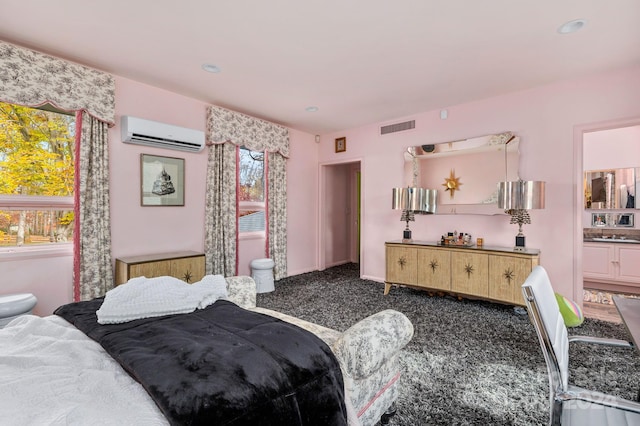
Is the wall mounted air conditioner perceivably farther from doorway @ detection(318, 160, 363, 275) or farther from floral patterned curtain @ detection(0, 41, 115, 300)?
doorway @ detection(318, 160, 363, 275)

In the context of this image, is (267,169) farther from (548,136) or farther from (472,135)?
(548,136)

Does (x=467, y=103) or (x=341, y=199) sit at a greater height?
(x=467, y=103)

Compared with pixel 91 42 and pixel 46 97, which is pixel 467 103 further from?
pixel 46 97

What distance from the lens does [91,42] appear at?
263 centimetres

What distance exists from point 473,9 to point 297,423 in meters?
2.71

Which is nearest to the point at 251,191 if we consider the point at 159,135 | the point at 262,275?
the point at 262,275

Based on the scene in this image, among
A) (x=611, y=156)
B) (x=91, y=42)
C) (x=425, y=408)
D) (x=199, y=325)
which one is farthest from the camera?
(x=611, y=156)

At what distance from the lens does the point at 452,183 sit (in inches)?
164

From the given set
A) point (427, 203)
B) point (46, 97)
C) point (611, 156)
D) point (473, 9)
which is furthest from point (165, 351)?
point (611, 156)

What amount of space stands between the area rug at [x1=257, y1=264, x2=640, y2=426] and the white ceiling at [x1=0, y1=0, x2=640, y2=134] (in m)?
2.34

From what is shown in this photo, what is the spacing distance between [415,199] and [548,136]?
162 centimetres

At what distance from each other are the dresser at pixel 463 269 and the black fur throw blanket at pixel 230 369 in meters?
2.87

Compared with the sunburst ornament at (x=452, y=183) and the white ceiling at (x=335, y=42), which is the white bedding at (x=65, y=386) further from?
the sunburst ornament at (x=452, y=183)

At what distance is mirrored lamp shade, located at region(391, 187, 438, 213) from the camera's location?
414 cm
